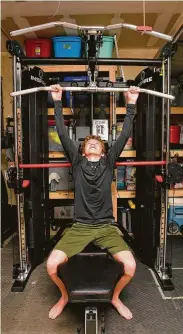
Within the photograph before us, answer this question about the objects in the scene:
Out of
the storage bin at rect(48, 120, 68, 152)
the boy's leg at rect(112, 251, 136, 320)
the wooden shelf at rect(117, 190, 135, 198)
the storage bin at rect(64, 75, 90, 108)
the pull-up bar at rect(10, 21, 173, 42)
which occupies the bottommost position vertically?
the boy's leg at rect(112, 251, 136, 320)

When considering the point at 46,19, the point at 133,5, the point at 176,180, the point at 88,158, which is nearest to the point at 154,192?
the point at 176,180

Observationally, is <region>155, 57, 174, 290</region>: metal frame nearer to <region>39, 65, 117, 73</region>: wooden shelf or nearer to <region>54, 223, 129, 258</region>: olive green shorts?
<region>54, 223, 129, 258</region>: olive green shorts

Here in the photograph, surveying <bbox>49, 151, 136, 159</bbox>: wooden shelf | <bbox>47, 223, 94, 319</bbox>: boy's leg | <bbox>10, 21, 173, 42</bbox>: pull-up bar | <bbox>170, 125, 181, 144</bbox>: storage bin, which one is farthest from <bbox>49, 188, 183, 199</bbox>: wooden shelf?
<bbox>10, 21, 173, 42</bbox>: pull-up bar

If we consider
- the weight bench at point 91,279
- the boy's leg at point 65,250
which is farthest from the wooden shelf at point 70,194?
the weight bench at point 91,279

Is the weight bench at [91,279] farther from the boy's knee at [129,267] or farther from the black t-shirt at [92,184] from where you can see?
the black t-shirt at [92,184]

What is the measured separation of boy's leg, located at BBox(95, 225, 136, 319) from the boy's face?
2.14 feet

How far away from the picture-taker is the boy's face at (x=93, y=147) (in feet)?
8.03

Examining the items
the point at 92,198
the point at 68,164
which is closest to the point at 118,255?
the point at 92,198

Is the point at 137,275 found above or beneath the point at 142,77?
beneath

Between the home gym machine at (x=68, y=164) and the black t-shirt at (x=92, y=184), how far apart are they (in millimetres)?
208

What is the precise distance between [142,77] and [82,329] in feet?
7.87

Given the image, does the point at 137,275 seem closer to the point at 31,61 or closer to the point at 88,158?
the point at 88,158

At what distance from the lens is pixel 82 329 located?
206cm

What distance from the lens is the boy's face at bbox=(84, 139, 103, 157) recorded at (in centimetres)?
245
